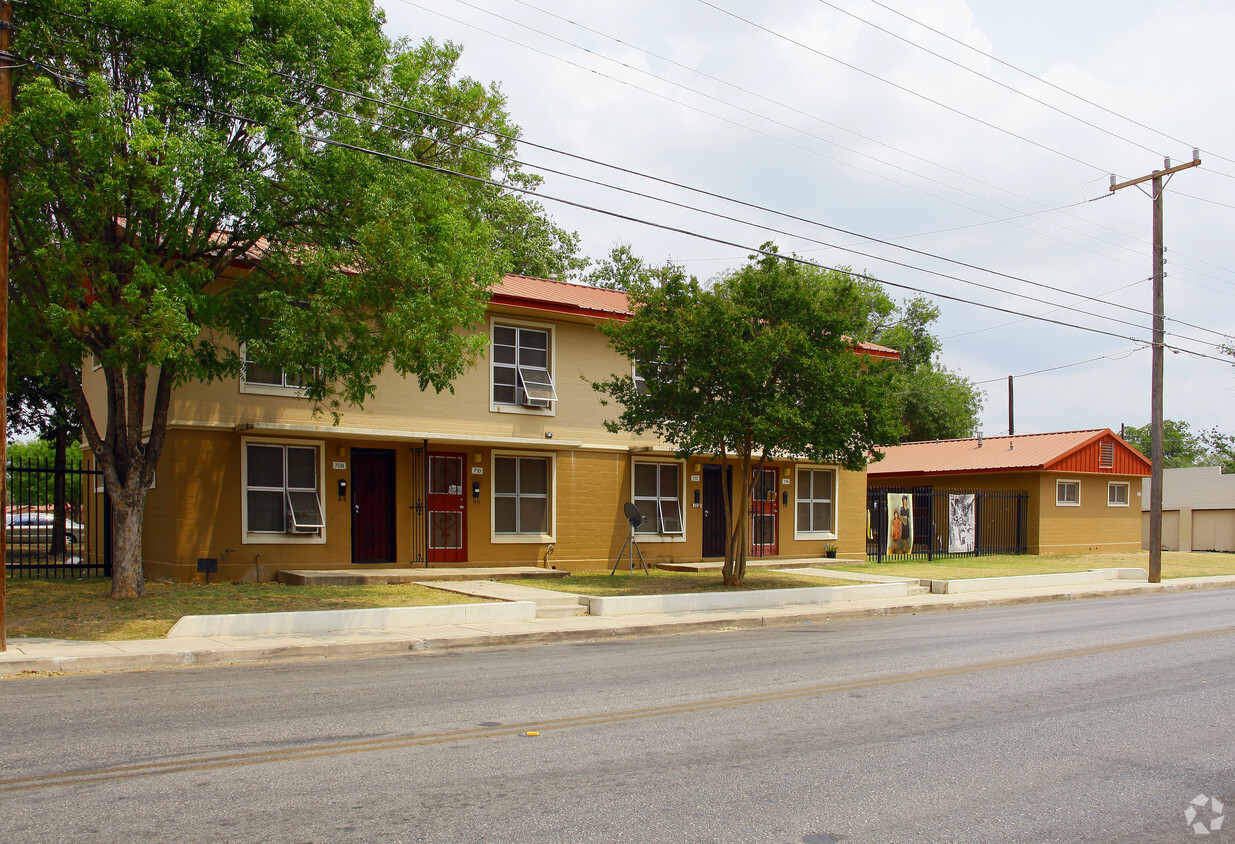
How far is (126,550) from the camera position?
14.5 meters

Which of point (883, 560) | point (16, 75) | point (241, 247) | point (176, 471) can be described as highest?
point (16, 75)

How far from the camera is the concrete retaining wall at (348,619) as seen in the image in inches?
485

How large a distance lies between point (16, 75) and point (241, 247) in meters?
3.62

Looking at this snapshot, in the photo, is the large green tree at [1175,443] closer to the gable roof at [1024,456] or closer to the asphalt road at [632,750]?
the gable roof at [1024,456]

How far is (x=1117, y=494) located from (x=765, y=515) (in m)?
18.2

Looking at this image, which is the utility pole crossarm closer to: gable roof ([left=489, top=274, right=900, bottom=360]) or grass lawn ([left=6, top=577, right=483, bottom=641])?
gable roof ([left=489, top=274, right=900, bottom=360])

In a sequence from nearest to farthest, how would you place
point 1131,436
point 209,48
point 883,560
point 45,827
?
1. point 45,827
2. point 209,48
3. point 883,560
4. point 1131,436

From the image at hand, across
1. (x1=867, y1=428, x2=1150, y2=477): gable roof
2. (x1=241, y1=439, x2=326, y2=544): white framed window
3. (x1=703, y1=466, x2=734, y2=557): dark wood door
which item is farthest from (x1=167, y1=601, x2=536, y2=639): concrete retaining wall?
(x1=867, y1=428, x2=1150, y2=477): gable roof

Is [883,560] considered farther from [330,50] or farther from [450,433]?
[330,50]

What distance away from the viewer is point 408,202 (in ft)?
46.4

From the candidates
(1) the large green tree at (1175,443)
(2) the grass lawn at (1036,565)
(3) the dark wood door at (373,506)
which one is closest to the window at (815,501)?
(2) the grass lawn at (1036,565)

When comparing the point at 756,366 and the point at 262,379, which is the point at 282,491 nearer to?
the point at 262,379

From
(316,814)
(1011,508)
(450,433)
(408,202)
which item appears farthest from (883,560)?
(316,814)

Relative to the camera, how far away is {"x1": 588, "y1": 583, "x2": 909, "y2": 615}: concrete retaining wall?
15547 mm
